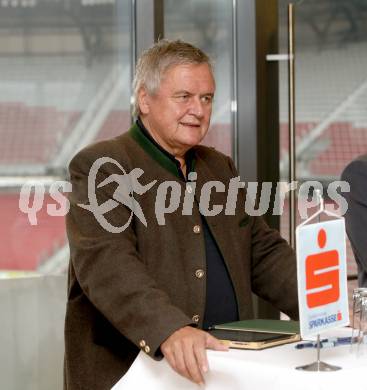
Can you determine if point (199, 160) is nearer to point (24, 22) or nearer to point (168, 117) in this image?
point (168, 117)

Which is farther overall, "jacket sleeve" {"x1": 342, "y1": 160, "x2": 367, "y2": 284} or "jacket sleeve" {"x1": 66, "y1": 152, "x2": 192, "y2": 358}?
"jacket sleeve" {"x1": 342, "y1": 160, "x2": 367, "y2": 284}

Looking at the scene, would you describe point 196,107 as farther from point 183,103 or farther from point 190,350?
point 190,350

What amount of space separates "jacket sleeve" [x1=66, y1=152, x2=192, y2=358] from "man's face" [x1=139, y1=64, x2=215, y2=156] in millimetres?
256

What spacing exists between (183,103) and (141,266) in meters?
0.55

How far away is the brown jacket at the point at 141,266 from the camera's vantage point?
2.47m

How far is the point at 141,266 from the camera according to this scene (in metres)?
2.52

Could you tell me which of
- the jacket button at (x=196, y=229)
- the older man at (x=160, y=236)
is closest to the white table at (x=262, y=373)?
the older man at (x=160, y=236)

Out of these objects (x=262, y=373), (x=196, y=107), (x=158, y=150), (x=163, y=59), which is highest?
(x=163, y=59)

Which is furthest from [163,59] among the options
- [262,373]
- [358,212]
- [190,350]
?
[262,373]

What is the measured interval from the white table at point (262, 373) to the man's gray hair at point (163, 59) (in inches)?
34.5

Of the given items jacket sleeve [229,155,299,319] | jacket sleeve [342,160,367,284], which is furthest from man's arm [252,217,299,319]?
jacket sleeve [342,160,367,284]

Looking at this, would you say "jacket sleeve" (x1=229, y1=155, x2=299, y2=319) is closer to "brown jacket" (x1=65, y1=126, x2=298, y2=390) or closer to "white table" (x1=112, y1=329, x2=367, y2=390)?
"brown jacket" (x1=65, y1=126, x2=298, y2=390)

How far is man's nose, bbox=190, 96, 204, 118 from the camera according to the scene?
2.84 metres

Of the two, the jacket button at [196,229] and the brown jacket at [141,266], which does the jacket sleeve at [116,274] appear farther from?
the jacket button at [196,229]
